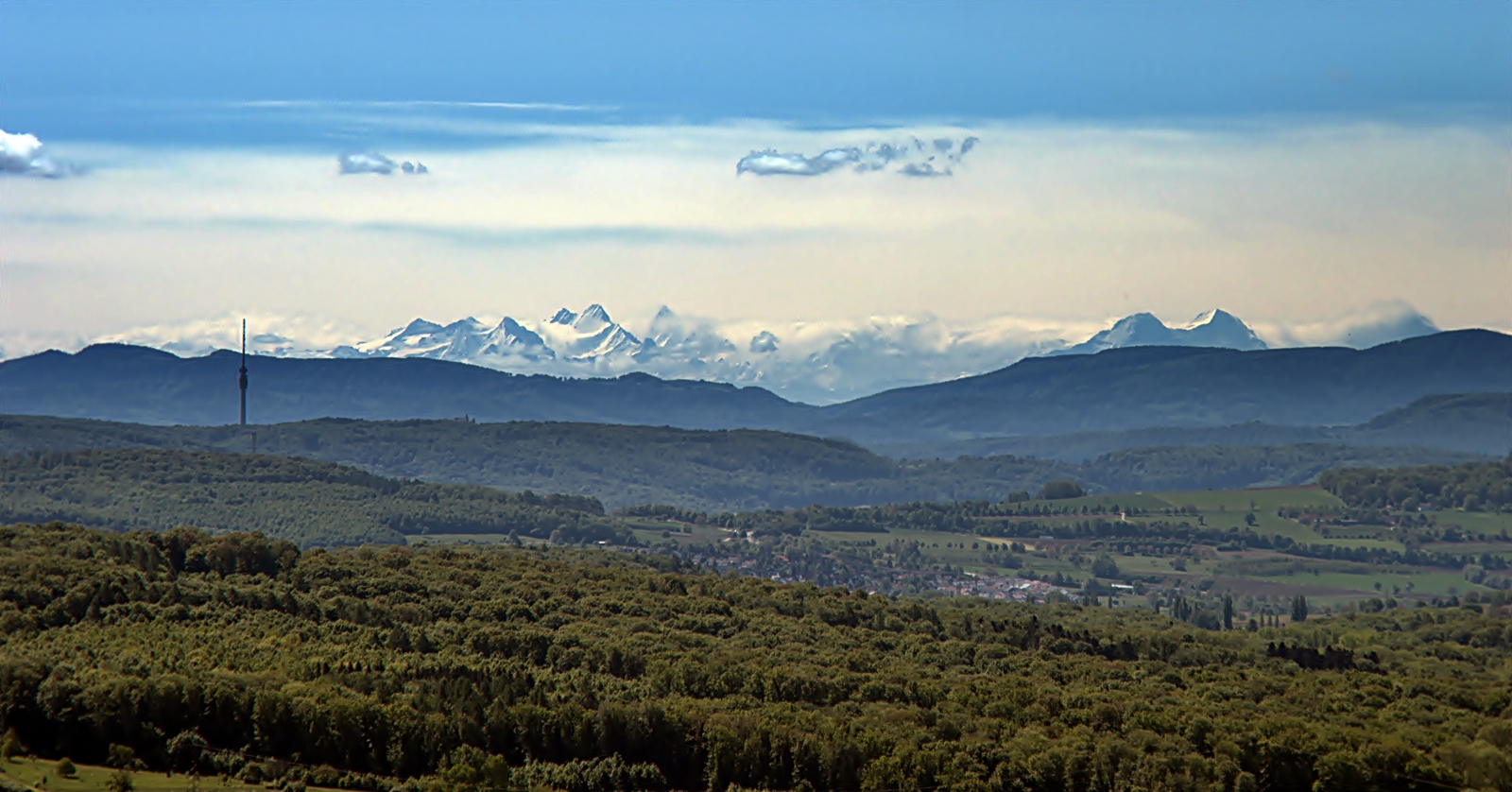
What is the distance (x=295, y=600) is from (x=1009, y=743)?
232 ft

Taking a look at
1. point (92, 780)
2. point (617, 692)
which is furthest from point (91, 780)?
point (617, 692)

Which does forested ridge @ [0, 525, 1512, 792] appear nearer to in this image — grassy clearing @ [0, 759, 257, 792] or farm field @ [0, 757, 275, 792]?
farm field @ [0, 757, 275, 792]

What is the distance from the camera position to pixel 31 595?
120500mm

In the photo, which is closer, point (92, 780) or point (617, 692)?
point (92, 780)

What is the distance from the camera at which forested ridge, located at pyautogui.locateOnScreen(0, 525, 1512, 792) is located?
94.2 m

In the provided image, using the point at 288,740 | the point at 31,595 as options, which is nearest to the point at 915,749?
the point at 288,740

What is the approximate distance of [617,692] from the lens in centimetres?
11394

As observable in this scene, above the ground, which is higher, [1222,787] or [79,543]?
[79,543]

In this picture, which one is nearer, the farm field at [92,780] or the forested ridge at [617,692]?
the farm field at [92,780]

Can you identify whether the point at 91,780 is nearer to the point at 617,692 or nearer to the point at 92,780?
the point at 92,780

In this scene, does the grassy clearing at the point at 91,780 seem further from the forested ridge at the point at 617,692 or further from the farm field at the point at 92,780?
the forested ridge at the point at 617,692

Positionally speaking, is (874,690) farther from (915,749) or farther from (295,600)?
(295,600)

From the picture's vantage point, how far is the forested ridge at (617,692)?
9419cm

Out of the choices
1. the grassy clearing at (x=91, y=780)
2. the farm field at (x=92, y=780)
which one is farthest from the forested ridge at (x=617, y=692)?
the grassy clearing at (x=91, y=780)
